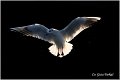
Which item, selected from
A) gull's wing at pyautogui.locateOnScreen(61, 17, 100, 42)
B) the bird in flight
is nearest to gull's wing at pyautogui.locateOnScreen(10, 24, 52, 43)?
the bird in flight

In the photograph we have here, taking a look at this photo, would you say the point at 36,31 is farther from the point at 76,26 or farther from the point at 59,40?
the point at 76,26

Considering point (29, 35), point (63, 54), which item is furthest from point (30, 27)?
point (63, 54)

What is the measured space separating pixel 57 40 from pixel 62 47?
9cm

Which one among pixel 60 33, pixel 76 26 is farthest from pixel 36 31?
pixel 76 26

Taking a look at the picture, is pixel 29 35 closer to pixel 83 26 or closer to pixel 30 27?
pixel 30 27

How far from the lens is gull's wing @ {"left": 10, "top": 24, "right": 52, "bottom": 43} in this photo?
5.91 metres

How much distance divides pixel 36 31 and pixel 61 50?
34cm

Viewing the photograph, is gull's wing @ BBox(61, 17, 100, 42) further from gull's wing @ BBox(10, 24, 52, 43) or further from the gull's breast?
gull's wing @ BBox(10, 24, 52, 43)

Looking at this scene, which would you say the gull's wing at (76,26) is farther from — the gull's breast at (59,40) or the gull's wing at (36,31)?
the gull's wing at (36,31)

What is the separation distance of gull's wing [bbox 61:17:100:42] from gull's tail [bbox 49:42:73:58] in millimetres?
75

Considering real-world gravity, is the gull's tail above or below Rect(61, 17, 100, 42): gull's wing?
below

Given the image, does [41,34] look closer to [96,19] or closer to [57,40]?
[57,40]

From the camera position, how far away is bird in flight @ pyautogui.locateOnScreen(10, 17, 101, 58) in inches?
233

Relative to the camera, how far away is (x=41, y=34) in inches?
234
